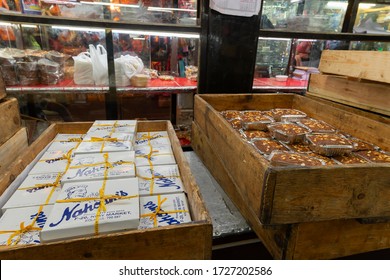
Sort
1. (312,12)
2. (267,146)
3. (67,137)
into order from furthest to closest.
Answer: (312,12) → (67,137) → (267,146)

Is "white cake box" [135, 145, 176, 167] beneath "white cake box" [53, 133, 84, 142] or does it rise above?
above

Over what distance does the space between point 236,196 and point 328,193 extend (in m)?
0.52

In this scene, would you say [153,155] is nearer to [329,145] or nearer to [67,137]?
[67,137]

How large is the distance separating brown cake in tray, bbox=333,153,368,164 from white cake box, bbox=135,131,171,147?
1.05 meters

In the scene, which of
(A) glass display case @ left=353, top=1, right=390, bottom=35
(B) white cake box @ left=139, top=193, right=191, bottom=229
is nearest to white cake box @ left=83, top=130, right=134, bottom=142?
(B) white cake box @ left=139, top=193, right=191, bottom=229

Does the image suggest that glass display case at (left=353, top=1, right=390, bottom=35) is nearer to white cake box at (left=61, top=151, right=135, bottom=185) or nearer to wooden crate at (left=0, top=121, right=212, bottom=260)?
white cake box at (left=61, top=151, right=135, bottom=185)

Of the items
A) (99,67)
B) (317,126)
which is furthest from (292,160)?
A: (99,67)

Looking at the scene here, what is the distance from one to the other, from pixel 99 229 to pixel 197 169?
3.44 feet

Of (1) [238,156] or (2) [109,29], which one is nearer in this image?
(1) [238,156]

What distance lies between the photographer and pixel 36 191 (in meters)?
1.20

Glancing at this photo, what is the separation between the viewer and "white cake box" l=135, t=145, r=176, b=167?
4.92ft

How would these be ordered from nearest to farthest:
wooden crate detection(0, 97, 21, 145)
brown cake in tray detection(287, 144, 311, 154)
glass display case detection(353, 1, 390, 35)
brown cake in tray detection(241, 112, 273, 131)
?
brown cake in tray detection(287, 144, 311, 154), wooden crate detection(0, 97, 21, 145), brown cake in tray detection(241, 112, 273, 131), glass display case detection(353, 1, 390, 35)

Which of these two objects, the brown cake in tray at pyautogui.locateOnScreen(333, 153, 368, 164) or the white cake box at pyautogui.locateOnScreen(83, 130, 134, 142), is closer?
the brown cake in tray at pyautogui.locateOnScreen(333, 153, 368, 164)

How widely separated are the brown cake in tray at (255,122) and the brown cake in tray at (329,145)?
325 mm
